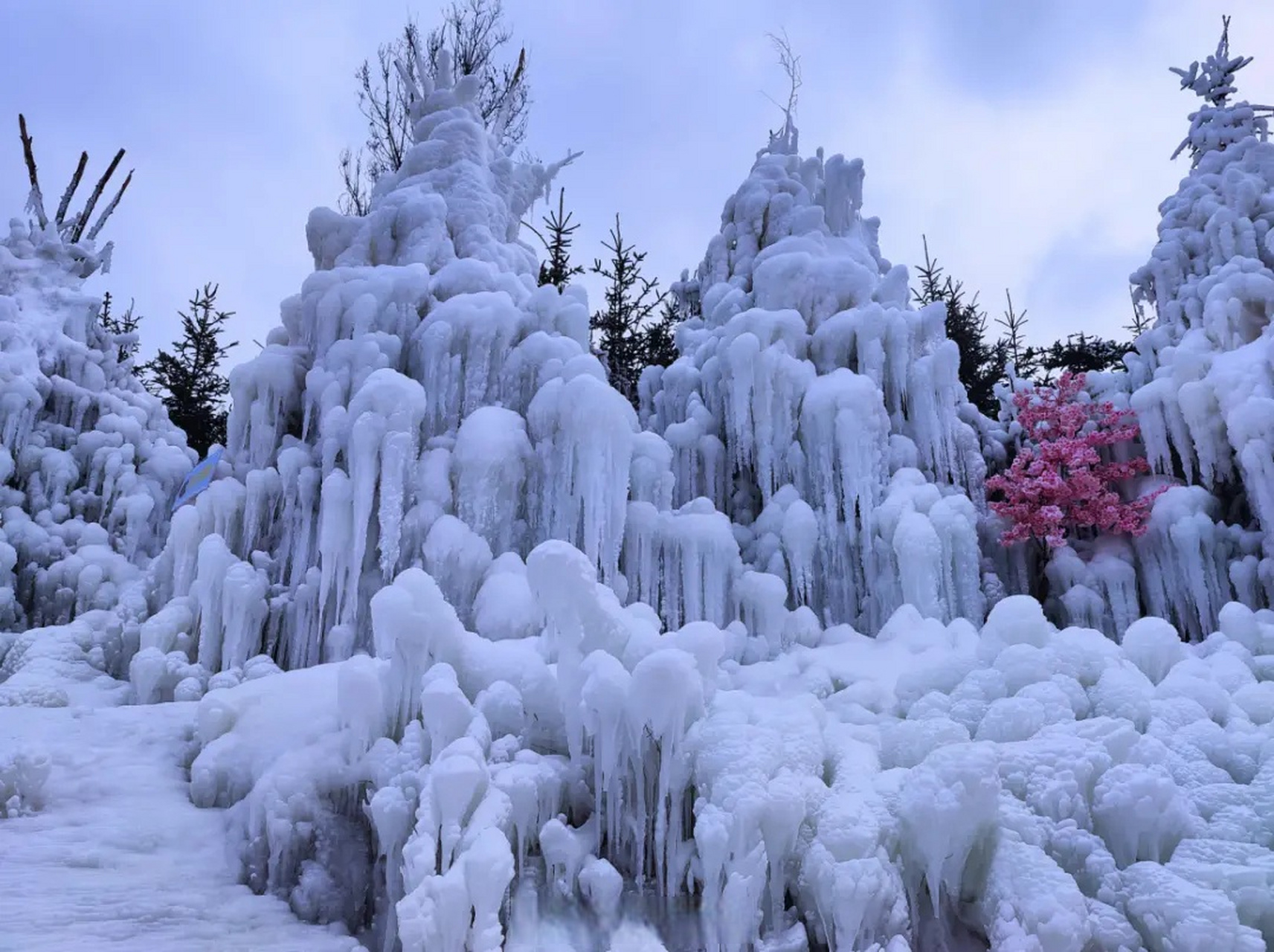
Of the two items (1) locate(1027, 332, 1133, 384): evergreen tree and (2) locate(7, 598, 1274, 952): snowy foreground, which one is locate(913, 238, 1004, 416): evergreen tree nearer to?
(1) locate(1027, 332, 1133, 384): evergreen tree

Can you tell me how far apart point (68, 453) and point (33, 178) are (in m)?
5.97

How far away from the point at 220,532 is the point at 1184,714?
25.8 ft

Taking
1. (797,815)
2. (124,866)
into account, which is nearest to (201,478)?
(124,866)

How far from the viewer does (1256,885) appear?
138 inches

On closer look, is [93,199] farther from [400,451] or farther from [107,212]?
[400,451]

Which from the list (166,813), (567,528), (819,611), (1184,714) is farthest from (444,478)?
(1184,714)

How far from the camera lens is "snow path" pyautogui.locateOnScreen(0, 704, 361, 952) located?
11.3 ft

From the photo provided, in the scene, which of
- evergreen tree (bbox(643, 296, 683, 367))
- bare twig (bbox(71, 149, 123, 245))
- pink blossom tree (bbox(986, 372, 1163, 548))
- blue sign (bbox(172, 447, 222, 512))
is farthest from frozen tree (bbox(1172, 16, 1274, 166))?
bare twig (bbox(71, 149, 123, 245))

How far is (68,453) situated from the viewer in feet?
35.9

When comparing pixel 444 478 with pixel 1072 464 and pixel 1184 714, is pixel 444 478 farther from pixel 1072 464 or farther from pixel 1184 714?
pixel 1072 464

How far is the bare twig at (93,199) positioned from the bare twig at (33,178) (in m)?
0.46

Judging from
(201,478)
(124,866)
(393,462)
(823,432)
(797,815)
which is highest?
(823,432)

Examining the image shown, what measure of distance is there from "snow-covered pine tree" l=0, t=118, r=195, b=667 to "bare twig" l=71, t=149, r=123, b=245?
22 cm

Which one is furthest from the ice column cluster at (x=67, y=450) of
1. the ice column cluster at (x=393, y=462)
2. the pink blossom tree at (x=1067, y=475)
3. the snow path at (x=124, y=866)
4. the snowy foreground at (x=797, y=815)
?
the pink blossom tree at (x=1067, y=475)
